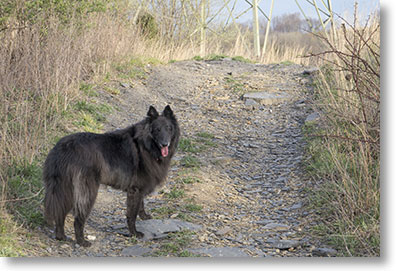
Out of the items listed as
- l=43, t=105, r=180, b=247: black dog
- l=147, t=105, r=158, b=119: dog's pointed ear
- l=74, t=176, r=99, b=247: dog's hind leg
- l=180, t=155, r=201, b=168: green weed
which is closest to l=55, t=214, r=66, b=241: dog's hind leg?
l=43, t=105, r=180, b=247: black dog

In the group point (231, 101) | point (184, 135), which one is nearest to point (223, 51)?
point (231, 101)

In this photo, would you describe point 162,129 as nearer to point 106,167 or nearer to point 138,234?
point 106,167

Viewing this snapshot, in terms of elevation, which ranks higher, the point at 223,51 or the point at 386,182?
the point at 223,51

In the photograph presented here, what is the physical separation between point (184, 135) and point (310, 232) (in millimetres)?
3552

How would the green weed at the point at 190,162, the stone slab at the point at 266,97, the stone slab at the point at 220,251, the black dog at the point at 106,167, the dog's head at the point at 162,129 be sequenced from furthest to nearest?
the stone slab at the point at 266,97 → the green weed at the point at 190,162 → the dog's head at the point at 162,129 → the black dog at the point at 106,167 → the stone slab at the point at 220,251

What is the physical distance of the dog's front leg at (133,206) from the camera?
15.6 ft

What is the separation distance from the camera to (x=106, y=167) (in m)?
4.52

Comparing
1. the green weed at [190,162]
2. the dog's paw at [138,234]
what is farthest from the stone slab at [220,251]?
the green weed at [190,162]

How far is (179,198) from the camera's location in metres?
5.61

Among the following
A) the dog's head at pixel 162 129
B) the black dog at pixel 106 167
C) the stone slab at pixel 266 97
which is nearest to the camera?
the black dog at pixel 106 167

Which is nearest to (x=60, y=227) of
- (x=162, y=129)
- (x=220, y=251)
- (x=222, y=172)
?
(x=162, y=129)

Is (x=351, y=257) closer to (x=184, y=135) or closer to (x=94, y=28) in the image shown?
(x=184, y=135)

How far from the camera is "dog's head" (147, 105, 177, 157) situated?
4691mm

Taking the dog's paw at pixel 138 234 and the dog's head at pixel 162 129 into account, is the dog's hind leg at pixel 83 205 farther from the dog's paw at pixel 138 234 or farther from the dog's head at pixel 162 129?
the dog's head at pixel 162 129
